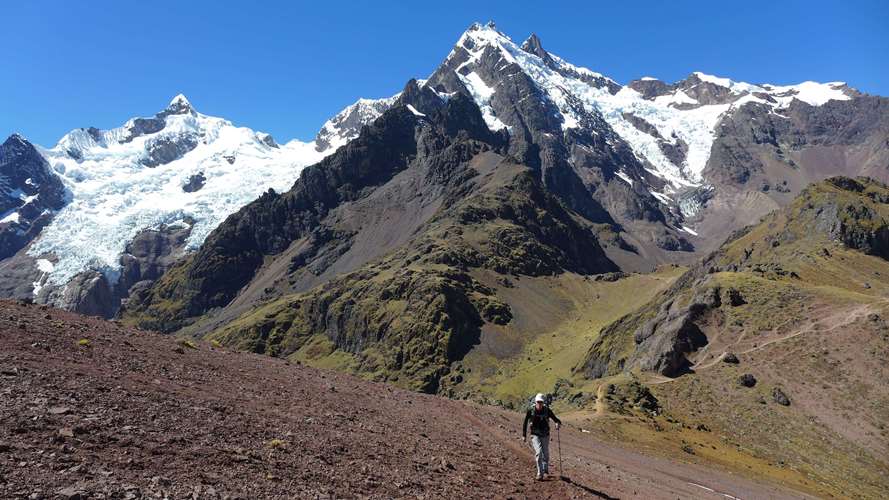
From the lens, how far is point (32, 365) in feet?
68.4

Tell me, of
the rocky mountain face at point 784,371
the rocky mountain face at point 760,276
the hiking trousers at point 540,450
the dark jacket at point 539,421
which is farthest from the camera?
the rocky mountain face at point 760,276

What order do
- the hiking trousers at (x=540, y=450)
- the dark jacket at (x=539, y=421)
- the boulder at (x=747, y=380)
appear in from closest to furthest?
1. the dark jacket at (x=539, y=421)
2. the hiking trousers at (x=540, y=450)
3. the boulder at (x=747, y=380)

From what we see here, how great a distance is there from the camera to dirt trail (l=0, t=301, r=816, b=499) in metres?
14.8

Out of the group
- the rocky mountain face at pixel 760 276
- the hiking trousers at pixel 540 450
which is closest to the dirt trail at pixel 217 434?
the hiking trousers at pixel 540 450

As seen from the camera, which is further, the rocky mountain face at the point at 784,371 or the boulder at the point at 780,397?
the boulder at the point at 780,397

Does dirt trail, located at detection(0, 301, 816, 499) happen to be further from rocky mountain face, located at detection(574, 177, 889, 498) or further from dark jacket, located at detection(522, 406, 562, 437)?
rocky mountain face, located at detection(574, 177, 889, 498)

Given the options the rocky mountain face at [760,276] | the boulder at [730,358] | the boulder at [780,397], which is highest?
the rocky mountain face at [760,276]

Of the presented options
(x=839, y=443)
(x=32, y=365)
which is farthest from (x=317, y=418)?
(x=839, y=443)

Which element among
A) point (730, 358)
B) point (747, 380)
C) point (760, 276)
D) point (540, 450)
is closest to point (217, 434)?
point (540, 450)

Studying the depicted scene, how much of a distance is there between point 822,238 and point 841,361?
342 feet

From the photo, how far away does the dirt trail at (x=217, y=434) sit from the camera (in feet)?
48.4

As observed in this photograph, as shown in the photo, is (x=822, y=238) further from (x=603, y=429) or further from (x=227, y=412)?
(x=227, y=412)

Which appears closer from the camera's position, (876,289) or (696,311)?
(696,311)

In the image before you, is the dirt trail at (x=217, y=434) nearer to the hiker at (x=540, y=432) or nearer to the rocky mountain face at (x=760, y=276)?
the hiker at (x=540, y=432)
